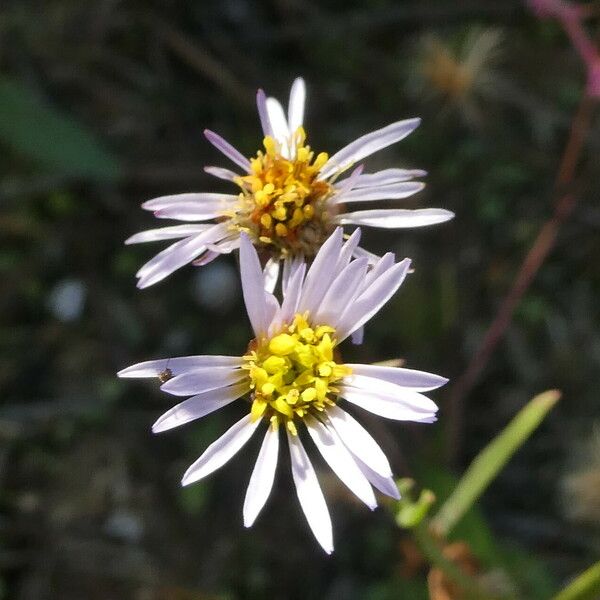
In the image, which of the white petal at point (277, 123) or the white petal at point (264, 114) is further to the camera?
the white petal at point (277, 123)

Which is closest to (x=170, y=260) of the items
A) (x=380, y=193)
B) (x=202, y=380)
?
(x=202, y=380)

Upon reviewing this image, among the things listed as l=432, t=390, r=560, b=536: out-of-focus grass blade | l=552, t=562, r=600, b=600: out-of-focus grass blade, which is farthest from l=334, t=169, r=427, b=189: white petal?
l=552, t=562, r=600, b=600: out-of-focus grass blade

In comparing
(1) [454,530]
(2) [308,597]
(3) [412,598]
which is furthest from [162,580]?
(1) [454,530]

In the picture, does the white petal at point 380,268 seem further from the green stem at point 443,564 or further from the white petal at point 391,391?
the green stem at point 443,564

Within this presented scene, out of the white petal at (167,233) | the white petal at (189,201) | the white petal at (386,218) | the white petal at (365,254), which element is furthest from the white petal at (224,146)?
the white petal at (365,254)

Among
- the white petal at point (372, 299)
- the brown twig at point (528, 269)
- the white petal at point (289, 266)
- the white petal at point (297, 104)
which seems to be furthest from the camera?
the brown twig at point (528, 269)

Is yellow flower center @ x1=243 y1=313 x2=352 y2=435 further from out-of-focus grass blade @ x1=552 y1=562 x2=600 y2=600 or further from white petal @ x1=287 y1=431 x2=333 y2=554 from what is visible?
out-of-focus grass blade @ x1=552 y1=562 x2=600 y2=600
